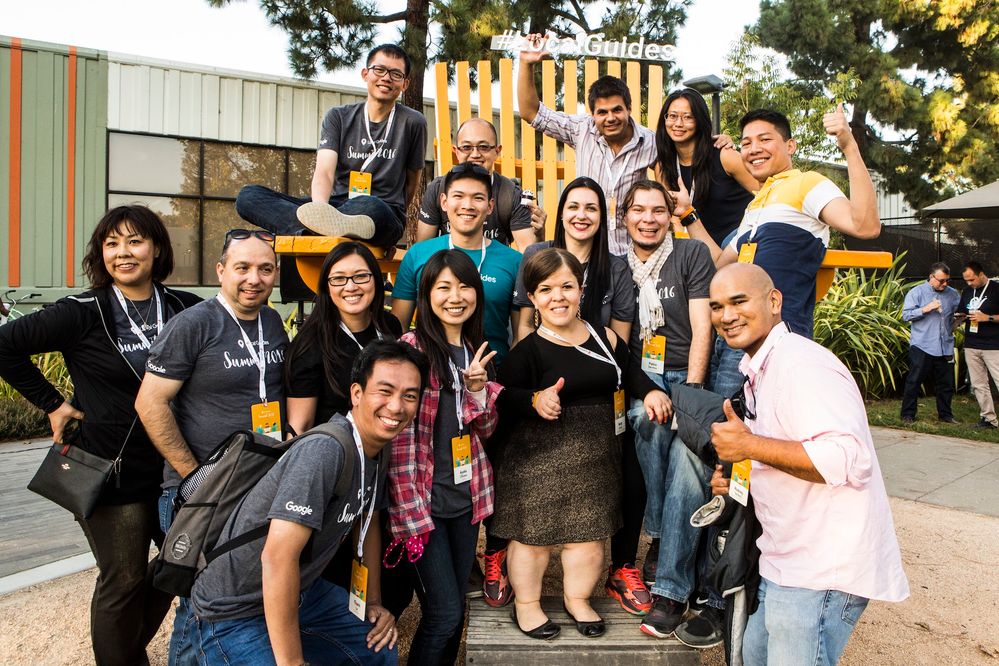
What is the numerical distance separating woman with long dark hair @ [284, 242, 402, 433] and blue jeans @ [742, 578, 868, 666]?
1620mm

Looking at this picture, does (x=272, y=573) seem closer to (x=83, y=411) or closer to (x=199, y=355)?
(x=199, y=355)

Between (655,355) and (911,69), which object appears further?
(911,69)

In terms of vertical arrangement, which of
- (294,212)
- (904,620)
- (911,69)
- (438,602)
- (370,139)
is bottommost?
(904,620)

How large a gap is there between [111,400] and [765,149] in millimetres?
2890

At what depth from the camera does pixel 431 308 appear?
9.05ft

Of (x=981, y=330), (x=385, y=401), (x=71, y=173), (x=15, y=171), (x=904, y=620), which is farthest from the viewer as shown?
(x=71, y=173)

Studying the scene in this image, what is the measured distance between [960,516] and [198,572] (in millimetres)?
5031

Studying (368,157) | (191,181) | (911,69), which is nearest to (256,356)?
(368,157)

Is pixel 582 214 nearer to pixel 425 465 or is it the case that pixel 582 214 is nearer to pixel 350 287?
pixel 350 287

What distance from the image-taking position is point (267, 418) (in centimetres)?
264

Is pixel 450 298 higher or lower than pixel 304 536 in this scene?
higher

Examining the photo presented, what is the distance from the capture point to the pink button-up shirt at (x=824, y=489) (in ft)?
6.20

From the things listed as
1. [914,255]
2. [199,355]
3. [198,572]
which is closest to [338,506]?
[198,572]

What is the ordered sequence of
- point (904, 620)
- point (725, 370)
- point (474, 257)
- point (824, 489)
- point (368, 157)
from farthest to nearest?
point (368, 157) < point (904, 620) < point (474, 257) < point (725, 370) < point (824, 489)
